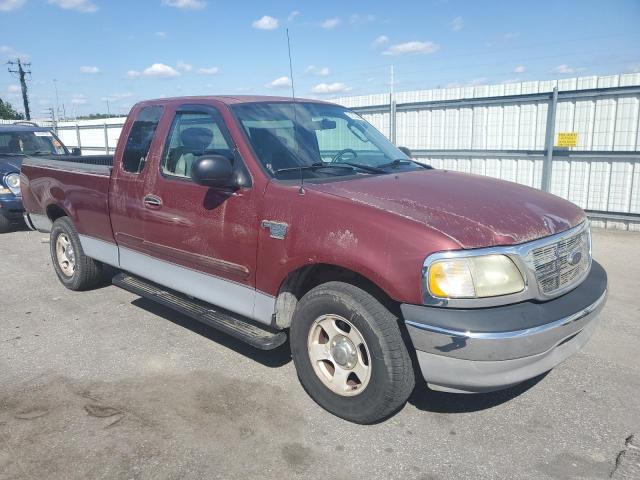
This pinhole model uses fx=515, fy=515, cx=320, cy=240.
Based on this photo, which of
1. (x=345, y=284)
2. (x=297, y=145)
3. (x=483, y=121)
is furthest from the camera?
(x=483, y=121)

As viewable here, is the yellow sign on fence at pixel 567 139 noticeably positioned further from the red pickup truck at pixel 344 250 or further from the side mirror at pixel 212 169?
the side mirror at pixel 212 169

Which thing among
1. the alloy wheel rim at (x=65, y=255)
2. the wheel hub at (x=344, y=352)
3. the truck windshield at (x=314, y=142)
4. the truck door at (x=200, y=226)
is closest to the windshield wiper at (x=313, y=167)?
the truck windshield at (x=314, y=142)

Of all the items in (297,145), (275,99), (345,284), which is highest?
(275,99)

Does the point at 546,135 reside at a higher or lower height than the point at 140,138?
lower

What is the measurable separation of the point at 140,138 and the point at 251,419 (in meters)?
2.67

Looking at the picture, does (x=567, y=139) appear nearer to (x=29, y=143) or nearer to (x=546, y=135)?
(x=546, y=135)

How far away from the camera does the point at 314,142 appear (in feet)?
13.1

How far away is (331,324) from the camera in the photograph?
3133 mm

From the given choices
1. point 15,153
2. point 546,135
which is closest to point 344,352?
point 546,135

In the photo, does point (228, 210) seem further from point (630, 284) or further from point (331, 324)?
point (630, 284)

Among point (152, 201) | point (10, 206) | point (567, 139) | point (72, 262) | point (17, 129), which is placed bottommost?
point (72, 262)

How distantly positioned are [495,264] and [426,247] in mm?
380

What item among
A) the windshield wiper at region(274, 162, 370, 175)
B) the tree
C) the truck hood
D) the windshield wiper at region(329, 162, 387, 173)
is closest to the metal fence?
the truck hood

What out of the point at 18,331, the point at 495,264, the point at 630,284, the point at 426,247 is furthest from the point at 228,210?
the point at 630,284
